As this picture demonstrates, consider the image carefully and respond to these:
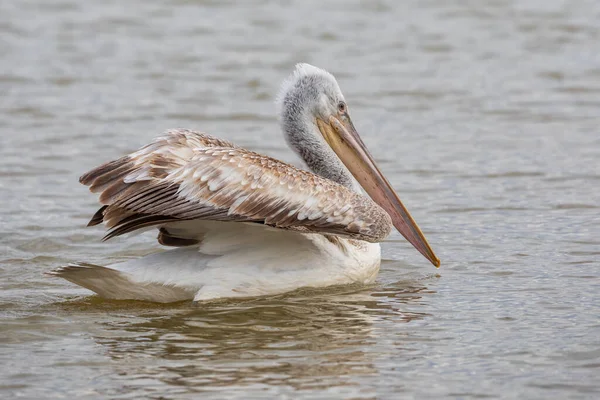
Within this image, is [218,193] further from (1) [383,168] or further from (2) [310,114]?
(1) [383,168]

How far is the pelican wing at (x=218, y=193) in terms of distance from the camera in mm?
5945

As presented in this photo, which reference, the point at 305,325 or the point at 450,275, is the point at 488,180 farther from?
the point at 305,325

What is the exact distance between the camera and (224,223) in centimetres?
621

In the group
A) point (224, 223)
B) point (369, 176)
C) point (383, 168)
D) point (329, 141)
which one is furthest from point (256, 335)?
point (383, 168)

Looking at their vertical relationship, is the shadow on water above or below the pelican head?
below

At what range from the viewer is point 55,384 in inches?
200

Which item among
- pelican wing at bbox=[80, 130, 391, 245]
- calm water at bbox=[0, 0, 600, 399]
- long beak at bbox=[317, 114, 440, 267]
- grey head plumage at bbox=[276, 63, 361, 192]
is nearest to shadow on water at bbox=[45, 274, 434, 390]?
calm water at bbox=[0, 0, 600, 399]

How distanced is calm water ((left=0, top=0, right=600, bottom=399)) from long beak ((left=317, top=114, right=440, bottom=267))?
0.29m

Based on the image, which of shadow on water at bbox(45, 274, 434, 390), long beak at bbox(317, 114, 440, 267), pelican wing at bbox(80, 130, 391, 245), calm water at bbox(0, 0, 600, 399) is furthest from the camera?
long beak at bbox(317, 114, 440, 267)

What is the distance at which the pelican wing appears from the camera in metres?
5.95

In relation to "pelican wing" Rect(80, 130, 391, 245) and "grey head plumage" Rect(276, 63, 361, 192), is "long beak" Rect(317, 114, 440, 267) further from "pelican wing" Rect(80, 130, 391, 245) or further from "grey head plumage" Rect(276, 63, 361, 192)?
"pelican wing" Rect(80, 130, 391, 245)

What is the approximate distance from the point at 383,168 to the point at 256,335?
12.3ft

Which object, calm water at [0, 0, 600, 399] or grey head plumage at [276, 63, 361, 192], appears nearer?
calm water at [0, 0, 600, 399]

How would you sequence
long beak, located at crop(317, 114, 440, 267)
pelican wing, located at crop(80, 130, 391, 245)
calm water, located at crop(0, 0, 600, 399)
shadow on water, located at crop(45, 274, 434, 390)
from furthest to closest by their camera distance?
long beak, located at crop(317, 114, 440, 267) < pelican wing, located at crop(80, 130, 391, 245) < calm water, located at crop(0, 0, 600, 399) < shadow on water, located at crop(45, 274, 434, 390)
